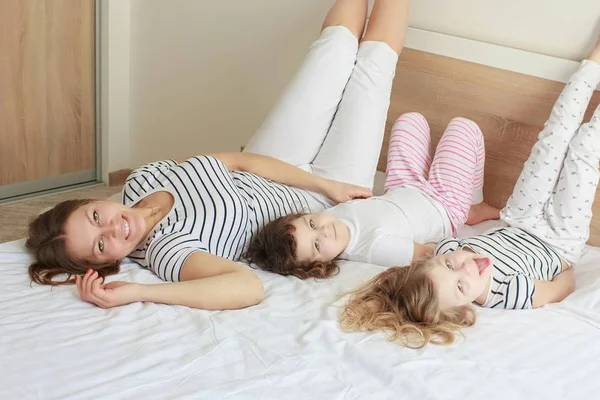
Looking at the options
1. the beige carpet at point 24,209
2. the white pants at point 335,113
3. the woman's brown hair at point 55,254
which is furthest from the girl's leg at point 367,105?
the beige carpet at point 24,209

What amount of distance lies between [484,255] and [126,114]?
6.80ft

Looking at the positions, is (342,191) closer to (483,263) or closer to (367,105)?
(367,105)

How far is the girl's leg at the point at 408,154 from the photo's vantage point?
2.13m

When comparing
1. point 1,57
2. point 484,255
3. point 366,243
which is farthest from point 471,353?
point 1,57

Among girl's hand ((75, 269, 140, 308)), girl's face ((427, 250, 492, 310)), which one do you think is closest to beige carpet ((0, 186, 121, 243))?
girl's hand ((75, 269, 140, 308))

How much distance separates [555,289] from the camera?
1.69 m

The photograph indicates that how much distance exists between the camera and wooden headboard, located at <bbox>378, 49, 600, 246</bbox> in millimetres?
2070

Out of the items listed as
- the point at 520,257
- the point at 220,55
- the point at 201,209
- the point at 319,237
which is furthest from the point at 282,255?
the point at 220,55

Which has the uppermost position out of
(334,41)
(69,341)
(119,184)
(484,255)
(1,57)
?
(334,41)

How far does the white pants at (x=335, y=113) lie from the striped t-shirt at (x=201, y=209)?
0.24 metres

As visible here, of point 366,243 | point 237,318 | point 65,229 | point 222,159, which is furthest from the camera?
point 222,159

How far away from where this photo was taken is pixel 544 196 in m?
1.88

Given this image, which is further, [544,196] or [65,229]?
[544,196]

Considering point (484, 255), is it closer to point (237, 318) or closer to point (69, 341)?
point (237, 318)
